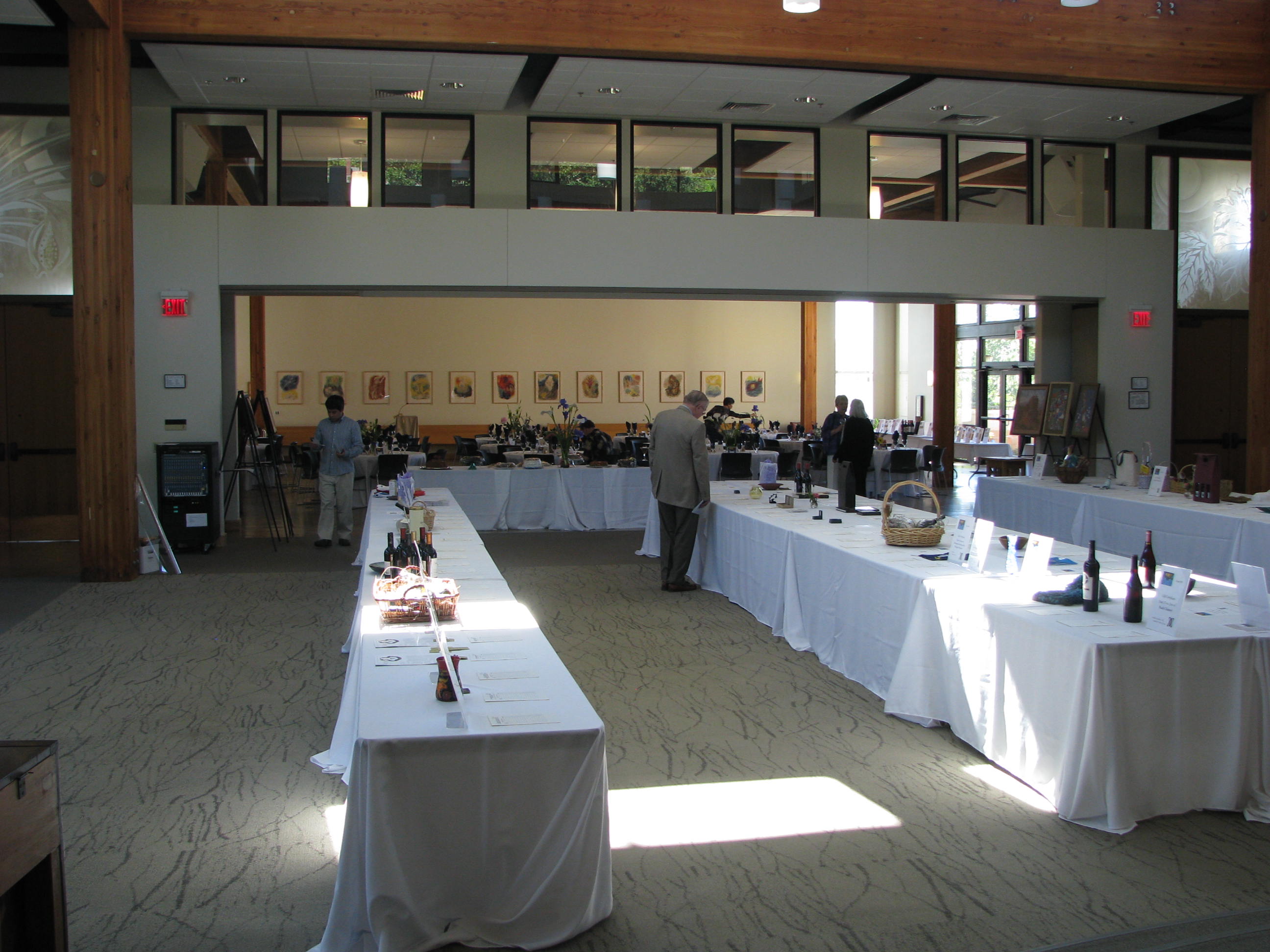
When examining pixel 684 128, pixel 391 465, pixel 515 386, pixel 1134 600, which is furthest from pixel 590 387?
pixel 1134 600

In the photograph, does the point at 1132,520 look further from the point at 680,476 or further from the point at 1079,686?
the point at 1079,686

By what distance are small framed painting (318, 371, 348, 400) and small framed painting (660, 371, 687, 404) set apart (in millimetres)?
6147

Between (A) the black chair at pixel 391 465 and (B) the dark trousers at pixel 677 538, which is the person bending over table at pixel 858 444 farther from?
(A) the black chair at pixel 391 465

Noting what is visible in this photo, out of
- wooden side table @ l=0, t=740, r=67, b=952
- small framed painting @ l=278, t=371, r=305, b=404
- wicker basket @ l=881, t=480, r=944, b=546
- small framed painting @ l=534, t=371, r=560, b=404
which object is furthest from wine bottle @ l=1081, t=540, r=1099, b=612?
small framed painting @ l=278, t=371, r=305, b=404

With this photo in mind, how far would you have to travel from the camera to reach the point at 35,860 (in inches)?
84.0

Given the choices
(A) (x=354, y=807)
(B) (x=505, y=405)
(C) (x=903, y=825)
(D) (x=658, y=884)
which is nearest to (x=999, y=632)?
(C) (x=903, y=825)

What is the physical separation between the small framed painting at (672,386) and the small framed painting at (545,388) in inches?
84.8

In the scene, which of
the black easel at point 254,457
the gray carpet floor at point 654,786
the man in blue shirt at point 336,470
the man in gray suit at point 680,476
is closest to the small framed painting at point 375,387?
the black easel at point 254,457

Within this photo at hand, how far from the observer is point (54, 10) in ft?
26.9

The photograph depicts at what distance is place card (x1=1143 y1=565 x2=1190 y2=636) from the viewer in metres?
3.65

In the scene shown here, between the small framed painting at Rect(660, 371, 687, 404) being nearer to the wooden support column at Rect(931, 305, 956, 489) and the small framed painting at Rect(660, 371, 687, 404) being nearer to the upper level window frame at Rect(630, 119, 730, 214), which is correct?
Answer: the wooden support column at Rect(931, 305, 956, 489)

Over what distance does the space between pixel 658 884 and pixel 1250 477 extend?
29.4 ft

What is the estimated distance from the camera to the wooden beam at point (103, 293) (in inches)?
323

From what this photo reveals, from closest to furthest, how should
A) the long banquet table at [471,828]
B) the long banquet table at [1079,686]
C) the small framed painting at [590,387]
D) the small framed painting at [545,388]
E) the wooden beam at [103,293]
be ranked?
the long banquet table at [471,828]
the long banquet table at [1079,686]
the wooden beam at [103,293]
the small framed painting at [545,388]
the small framed painting at [590,387]
